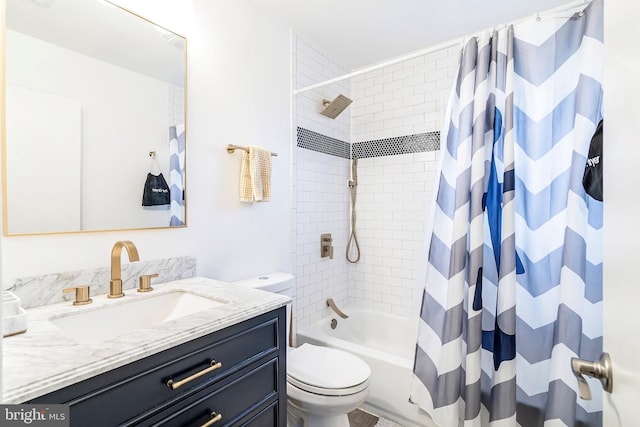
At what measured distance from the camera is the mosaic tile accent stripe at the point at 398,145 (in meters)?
2.58

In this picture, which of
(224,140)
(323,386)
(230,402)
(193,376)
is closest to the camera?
(193,376)

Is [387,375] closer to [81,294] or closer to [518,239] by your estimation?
[518,239]

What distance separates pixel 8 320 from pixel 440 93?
2.78 meters

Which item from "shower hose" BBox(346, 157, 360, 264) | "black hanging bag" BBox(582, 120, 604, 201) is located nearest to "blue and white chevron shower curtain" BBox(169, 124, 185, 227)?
"shower hose" BBox(346, 157, 360, 264)

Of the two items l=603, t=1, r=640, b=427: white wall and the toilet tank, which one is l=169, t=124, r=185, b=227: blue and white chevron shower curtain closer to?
the toilet tank

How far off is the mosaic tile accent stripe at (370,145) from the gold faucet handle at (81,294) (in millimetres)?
1606

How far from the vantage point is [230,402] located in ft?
3.42

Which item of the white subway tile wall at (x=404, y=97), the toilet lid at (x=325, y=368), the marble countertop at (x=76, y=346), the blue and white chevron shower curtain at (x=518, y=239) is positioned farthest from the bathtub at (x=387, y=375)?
the white subway tile wall at (x=404, y=97)

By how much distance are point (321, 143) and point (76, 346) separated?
7.02ft

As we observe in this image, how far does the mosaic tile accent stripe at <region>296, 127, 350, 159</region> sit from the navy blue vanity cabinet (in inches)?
59.2

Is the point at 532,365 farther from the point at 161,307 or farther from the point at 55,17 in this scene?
the point at 55,17

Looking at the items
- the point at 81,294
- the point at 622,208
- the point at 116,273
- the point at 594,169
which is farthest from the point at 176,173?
the point at 594,169

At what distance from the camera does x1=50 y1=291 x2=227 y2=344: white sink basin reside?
1083 mm

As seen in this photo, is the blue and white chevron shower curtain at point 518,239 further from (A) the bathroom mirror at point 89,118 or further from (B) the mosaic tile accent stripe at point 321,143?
(A) the bathroom mirror at point 89,118
